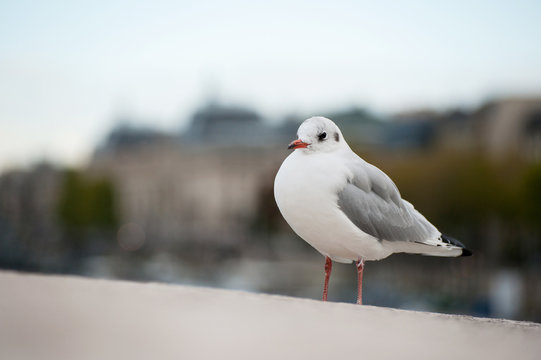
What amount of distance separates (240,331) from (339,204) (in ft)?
2.41

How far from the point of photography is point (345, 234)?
7.57 feet

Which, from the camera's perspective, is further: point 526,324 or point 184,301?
point 184,301

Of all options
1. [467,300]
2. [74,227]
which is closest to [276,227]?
[74,227]

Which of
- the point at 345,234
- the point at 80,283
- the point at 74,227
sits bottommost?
the point at 74,227

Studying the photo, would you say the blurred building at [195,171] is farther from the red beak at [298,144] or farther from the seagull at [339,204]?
the red beak at [298,144]

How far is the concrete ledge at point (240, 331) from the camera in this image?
5.13 ft

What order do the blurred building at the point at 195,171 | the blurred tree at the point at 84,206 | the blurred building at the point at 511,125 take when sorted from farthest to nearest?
the blurred building at the point at 195,171
the blurred tree at the point at 84,206
the blurred building at the point at 511,125

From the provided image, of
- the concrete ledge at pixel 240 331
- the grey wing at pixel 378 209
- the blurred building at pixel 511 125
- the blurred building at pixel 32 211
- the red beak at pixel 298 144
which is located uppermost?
the blurred building at pixel 511 125

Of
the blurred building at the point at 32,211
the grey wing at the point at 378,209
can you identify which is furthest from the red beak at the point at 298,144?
the blurred building at the point at 32,211

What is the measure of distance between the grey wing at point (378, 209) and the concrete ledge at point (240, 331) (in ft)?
1.51

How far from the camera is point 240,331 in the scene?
169 centimetres

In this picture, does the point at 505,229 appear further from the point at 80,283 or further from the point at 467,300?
the point at 80,283

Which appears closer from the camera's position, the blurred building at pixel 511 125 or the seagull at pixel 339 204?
the seagull at pixel 339 204

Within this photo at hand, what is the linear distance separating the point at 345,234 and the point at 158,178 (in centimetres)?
6123
